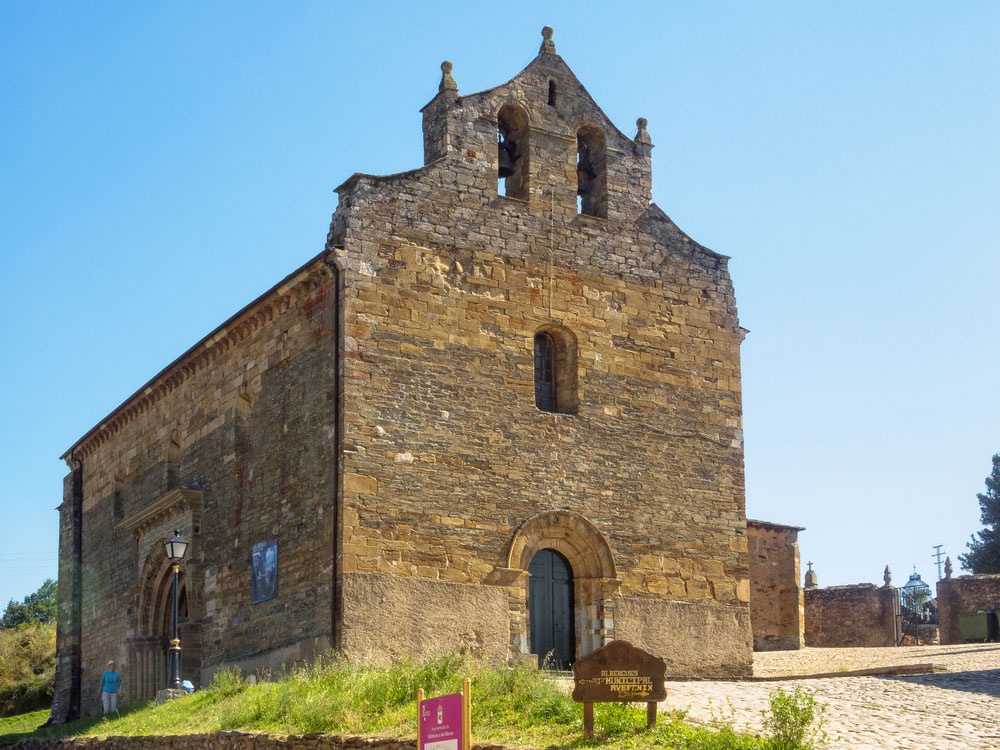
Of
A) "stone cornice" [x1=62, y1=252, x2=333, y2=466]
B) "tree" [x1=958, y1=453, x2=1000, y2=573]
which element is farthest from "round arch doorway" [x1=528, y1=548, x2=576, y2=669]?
"tree" [x1=958, y1=453, x2=1000, y2=573]

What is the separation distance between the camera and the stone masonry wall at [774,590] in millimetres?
32031

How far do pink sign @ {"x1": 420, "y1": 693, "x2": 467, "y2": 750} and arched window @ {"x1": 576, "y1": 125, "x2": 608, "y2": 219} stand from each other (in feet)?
43.8

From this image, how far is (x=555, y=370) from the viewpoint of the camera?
77.1ft

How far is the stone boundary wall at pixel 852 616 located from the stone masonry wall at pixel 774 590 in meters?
1.49

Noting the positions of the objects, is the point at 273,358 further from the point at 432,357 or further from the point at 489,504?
the point at 489,504

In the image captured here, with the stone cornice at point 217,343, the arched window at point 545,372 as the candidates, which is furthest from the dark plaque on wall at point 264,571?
the arched window at point 545,372

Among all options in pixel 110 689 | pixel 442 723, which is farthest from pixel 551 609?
pixel 110 689

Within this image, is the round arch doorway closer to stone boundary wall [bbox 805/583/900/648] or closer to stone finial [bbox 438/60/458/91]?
stone finial [bbox 438/60/458/91]

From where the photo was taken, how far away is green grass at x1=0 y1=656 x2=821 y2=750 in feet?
44.9

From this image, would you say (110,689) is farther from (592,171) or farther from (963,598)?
(963,598)

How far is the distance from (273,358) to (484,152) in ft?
16.6

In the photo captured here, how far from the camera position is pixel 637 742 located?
13703mm

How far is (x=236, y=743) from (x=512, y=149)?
11.7 metres

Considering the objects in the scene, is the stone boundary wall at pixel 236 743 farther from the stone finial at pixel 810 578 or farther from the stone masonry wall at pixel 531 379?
the stone finial at pixel 810 578
